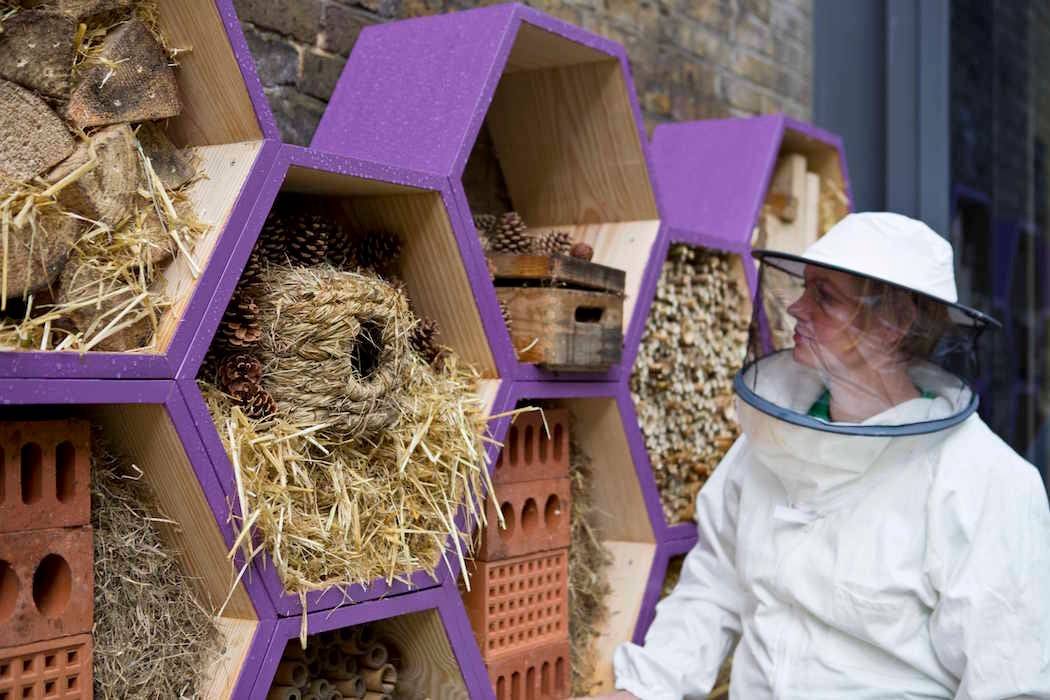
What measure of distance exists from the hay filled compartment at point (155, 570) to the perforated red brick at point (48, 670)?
0.03 metres

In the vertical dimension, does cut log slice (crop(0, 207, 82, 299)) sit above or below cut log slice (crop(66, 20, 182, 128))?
below

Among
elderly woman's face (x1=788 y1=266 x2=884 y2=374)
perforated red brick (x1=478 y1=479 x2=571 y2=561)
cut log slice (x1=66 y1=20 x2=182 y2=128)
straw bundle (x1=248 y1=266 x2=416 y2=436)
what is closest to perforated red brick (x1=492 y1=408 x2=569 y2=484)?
perforated red brick (x1=478 y1=479 x2=571 y2=561)

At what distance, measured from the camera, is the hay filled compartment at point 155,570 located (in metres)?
1.48

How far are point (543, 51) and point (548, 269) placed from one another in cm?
45

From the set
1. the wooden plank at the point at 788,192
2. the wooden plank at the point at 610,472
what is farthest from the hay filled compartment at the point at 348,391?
the wooden plank at the point at 788,192

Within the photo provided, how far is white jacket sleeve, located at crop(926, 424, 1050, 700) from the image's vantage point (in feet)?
6.20

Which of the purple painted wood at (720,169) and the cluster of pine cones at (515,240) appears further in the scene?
the purple painted wood at (720,169)

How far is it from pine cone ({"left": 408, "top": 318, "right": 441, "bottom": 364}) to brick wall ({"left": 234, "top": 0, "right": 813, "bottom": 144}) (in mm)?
510

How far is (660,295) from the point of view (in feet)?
7.85

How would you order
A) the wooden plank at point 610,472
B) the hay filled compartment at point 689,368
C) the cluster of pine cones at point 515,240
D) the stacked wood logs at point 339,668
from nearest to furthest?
the stacked wood logs at point 339,668 → the cluster of pine cones at point 515,240 → the wooden plank at point 610,472 → the hay filled compartment at point 689,368

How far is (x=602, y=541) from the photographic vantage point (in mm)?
2418

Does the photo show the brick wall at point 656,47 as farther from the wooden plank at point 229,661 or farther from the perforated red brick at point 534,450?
the wooden plank at point 229,661

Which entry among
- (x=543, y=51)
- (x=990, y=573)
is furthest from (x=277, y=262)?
(x=990, y=573)

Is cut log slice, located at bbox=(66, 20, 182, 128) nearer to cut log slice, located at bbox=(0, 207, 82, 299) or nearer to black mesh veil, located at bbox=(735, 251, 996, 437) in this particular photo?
cut log slice, located at bbox=(0, 207, 82, 299)
